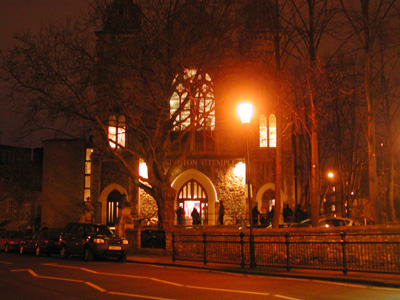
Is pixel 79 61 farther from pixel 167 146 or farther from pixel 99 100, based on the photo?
pixel 167 146

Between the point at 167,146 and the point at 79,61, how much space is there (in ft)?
20.4

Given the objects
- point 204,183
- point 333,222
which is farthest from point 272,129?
point 333,222

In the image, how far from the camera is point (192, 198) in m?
39.1

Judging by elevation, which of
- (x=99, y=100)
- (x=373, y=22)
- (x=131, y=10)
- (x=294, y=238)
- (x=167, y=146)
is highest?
(x=131, y=10)

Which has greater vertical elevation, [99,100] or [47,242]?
[99,100]

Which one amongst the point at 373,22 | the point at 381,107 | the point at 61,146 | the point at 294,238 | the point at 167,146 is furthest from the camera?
the point at 61,146

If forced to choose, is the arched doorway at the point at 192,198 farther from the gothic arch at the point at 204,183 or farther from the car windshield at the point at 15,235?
the car windshield at the point at 15,235

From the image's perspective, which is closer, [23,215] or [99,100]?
[99,100]

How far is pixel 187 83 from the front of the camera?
23.6m

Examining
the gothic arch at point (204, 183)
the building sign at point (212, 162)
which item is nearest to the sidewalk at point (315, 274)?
the gothic arch at point (204, 183)

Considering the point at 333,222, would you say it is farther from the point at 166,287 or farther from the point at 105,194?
the point at 105,194

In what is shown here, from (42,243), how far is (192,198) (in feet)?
52.9

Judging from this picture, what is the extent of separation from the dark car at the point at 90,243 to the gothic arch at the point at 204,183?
16.1 m

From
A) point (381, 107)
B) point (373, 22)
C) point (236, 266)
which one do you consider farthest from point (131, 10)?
point (381, 107)
